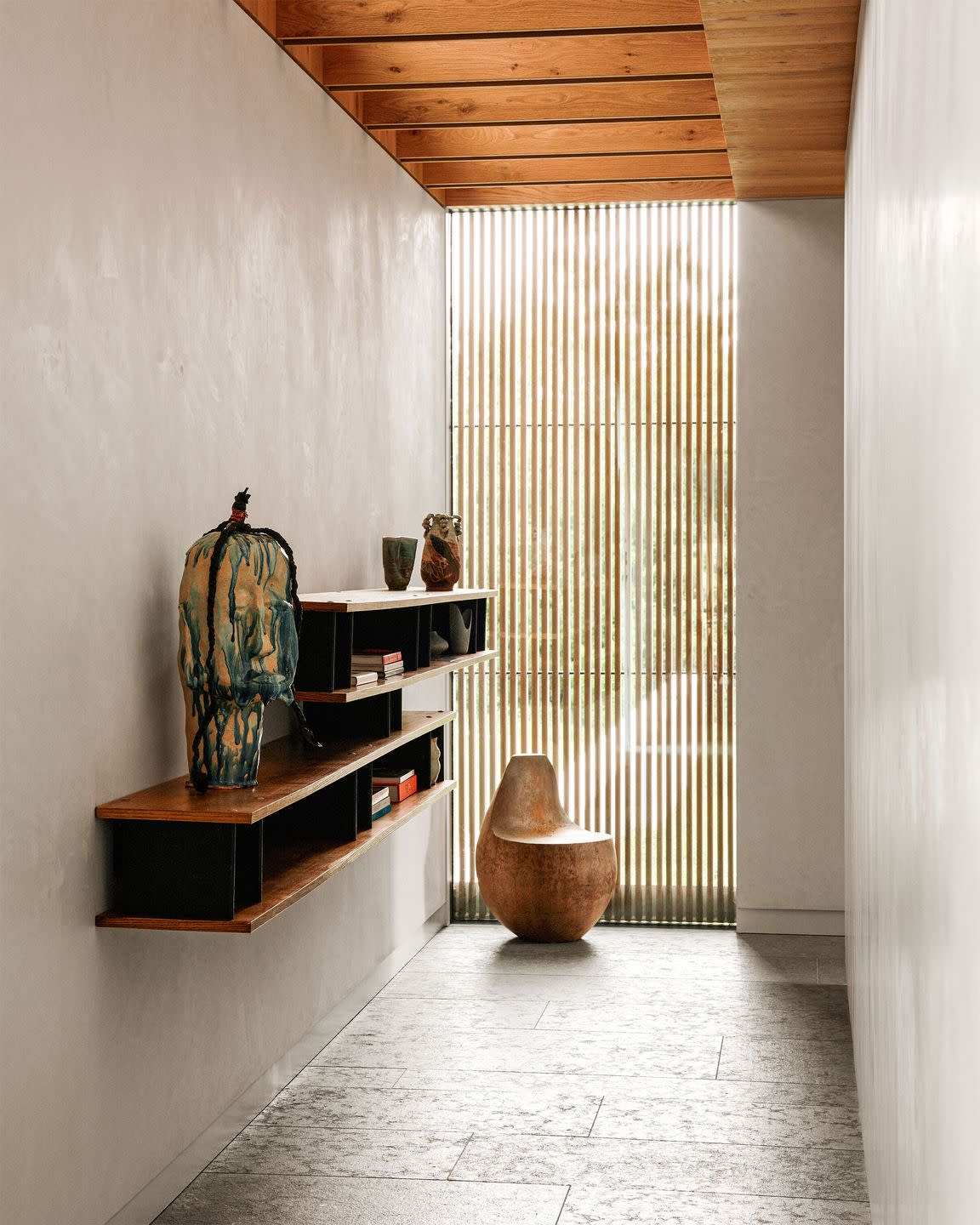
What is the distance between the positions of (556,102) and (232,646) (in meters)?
2.70

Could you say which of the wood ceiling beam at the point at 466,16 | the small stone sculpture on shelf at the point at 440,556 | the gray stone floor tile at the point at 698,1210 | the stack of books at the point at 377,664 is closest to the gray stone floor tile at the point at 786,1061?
the gray stone floor tile at the point at 698,1210

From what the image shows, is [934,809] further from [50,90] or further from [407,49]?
[407,49]

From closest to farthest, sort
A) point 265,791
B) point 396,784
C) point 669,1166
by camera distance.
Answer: point 265,791 < point 669,1166 < point 396,784

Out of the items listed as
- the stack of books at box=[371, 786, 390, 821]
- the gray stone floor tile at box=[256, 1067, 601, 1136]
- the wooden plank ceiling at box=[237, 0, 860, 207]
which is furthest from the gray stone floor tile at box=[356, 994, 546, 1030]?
the wooden plank ceiling at box=[237, 0, 860, 207]

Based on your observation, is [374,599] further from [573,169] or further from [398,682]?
[573,169]

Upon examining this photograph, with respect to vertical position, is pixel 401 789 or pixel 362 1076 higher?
pixel 401 789

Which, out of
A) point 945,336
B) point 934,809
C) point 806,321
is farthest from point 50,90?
point 806,321

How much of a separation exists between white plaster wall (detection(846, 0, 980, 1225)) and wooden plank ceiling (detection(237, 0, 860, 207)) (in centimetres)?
91

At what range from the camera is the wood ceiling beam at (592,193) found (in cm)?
583

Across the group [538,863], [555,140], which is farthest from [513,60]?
[538,863]

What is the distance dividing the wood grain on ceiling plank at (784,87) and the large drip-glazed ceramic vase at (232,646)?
5.62 ft

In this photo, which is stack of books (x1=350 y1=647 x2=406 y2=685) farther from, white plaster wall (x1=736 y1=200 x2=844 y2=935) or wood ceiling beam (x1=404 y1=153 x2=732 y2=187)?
wood ceiling beam (x1=404 y1=153 x2=732 y2=187)

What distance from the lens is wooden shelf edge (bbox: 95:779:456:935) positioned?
2906 mm

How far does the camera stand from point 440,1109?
3.87 m
